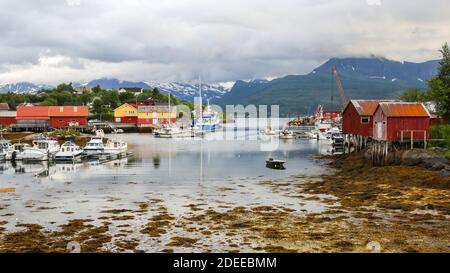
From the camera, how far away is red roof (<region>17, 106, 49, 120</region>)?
125 m

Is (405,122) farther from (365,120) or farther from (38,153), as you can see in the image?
(38,153)

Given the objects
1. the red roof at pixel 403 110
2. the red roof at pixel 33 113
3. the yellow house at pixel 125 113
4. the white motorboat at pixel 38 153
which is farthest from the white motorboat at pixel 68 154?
the yellow house at pixel 125 113

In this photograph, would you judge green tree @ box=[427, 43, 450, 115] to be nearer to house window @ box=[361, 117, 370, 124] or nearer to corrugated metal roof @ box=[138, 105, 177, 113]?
house window @ box=[361, 117, 370, 124]

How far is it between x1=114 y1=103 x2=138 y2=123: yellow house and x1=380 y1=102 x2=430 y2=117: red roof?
399ft

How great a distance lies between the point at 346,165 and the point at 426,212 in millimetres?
27948

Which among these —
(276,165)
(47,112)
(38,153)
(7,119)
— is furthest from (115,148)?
(7,119)

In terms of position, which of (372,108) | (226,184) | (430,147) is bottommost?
(226,184)

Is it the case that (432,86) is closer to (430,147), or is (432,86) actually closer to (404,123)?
(404,123)

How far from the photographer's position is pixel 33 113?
12588 centimetres

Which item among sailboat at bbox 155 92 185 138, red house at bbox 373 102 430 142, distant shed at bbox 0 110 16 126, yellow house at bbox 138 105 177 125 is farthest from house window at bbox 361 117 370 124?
yellow house at bbox 138 105 177 125

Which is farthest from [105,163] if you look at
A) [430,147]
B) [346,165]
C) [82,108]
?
[82,108]

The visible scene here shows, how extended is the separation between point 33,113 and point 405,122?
338 feet

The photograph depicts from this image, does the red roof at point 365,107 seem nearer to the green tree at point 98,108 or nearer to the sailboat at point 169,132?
the sailboat at point 169,132

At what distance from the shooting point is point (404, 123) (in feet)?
161
